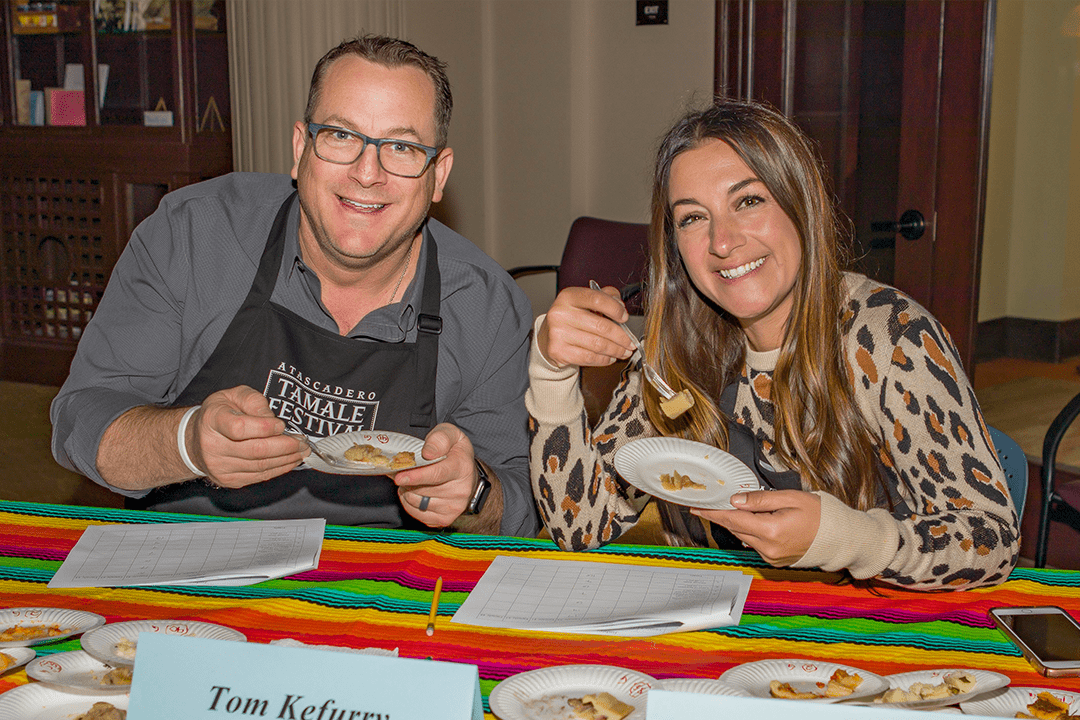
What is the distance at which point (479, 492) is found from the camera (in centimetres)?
164

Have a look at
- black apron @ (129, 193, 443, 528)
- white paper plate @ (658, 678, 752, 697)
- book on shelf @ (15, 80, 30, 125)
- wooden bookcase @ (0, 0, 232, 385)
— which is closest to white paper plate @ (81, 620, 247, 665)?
white paper plate @ (658, 678, 752, 697)

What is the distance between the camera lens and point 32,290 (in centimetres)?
525

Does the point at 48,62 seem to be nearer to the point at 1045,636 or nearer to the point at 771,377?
the point at 771,377

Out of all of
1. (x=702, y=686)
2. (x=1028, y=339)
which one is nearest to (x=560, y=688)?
(x=702, y=686)

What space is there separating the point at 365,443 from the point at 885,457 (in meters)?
0.83

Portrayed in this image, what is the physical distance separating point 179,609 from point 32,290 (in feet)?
15.2

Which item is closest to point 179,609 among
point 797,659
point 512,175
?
point 797,659

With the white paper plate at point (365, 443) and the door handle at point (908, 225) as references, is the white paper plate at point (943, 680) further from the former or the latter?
the door handle at point (908, 225)

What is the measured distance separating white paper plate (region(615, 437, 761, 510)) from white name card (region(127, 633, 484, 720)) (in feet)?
1.77

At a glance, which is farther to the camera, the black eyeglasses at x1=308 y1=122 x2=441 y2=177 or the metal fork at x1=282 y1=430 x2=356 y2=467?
the black eyeglasses at x1=308 y1=122 x2=441 y2=177

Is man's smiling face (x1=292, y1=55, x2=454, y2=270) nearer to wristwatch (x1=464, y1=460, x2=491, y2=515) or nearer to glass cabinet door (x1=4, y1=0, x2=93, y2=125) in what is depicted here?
wristwatch (x1=464, y1=460, x2=491, y2=515)

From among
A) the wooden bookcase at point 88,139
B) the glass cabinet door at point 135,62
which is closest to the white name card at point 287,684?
the wooden bookcase at point 88,139

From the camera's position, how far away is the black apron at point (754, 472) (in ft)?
5.23

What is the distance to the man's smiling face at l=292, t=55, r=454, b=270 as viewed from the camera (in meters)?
1.75
